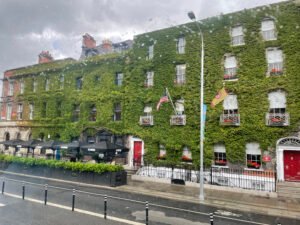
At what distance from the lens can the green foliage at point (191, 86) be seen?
19938 mm

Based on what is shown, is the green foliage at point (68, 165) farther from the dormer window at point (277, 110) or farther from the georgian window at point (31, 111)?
the dormer window at point (277, 110)

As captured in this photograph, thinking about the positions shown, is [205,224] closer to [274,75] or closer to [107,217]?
[107,217]

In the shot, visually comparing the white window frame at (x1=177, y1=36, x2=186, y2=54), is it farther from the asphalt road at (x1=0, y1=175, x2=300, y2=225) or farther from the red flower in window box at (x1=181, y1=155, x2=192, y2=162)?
the asphalt road at (x1=0, y1=175, x2=300, y2=225)

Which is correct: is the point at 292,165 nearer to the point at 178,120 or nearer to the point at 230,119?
the point at 230,119

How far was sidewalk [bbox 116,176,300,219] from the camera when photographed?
1270cm

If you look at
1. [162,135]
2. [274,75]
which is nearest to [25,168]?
[162,135]

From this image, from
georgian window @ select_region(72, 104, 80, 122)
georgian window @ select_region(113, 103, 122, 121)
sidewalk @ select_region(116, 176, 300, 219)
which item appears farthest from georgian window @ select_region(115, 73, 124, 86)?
sidewalk @ select_region(116, 176, 300, 219)

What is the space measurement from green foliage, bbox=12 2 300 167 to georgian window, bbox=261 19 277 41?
41 centimetres

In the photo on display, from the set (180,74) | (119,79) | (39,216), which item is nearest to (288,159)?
(180,74)

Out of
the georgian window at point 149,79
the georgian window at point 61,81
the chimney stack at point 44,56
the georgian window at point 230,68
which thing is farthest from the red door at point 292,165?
the chimney stack at point 44,56

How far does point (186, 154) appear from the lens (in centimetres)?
2314

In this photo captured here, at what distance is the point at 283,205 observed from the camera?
13539 millimetres

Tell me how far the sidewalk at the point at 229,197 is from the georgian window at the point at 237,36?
13.1 metres

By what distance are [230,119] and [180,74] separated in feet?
23.0
